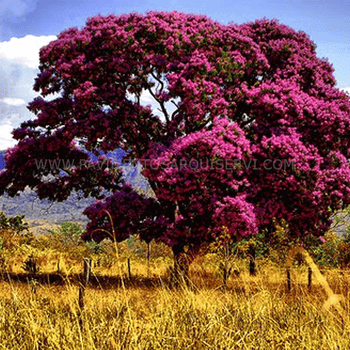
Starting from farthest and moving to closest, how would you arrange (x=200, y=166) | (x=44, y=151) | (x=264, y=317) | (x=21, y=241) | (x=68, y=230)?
(x=68, y=230), (x=21, y=241), (x=44, y=151), (x=200, y=166), (x=264, y=317)

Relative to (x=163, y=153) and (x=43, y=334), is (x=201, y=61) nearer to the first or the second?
(x=163, y=153)

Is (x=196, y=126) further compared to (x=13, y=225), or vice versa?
(x=13, y=225)

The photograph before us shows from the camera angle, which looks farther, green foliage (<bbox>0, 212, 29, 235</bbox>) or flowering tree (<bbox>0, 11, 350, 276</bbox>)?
green foliage (<bbox>0, 212, 29, 235</bbox>)

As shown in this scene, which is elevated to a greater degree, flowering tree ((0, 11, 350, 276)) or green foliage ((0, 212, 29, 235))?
flowering tree ((0, 11, 350, 276))

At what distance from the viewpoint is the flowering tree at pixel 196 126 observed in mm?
14039

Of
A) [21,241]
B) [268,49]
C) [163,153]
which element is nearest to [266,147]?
[163,153]

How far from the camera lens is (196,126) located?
51.4ft

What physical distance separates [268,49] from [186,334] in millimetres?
14448

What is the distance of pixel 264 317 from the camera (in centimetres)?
547

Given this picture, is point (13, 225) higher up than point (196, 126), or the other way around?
point (196, 126)

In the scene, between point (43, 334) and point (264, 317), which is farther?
point (264, 317)

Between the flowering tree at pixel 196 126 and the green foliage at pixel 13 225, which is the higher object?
the flowering tree at pixel 196 126

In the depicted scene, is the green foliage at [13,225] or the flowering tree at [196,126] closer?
the flowering tree at [196,126]

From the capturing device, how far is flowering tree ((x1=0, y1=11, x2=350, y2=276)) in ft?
46.1
